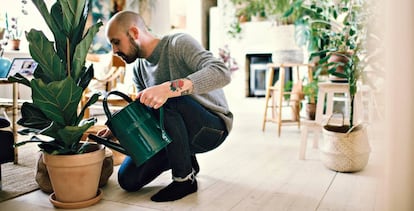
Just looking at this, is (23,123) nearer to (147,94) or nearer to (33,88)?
(33,88)

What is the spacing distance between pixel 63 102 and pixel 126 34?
37 cm

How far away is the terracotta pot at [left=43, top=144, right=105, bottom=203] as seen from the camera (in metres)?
1.29

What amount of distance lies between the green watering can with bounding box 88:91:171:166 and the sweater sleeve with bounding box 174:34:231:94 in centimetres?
18

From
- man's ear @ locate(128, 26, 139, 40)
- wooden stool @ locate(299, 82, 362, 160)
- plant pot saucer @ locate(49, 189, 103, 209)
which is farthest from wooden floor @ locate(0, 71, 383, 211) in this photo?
man's ear @ locate(128, 26, 139, 40)

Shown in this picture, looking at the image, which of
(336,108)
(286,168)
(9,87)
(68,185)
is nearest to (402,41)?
(68,185)

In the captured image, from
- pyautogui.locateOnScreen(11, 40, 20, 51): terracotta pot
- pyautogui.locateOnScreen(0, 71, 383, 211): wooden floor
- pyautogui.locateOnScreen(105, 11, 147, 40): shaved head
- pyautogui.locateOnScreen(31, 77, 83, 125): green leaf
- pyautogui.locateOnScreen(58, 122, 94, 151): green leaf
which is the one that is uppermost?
pyautogui.locateOnScreen(105, 11, 147, 40): shaved head

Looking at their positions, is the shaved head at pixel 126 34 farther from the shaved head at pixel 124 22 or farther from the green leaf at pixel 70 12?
the green leaf at pixel 70 12

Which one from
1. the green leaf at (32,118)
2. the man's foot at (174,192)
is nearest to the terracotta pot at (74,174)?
the green leaf at (32,118)

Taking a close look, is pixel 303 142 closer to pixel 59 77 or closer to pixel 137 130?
pixel 137 130

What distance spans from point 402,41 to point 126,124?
3.10ft

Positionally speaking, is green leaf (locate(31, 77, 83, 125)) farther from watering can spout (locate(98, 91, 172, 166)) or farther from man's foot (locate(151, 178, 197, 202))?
man's foot (locate(151, 178, 197, 202))

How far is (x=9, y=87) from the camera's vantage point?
286 cm

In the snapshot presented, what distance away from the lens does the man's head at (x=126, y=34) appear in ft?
4.75

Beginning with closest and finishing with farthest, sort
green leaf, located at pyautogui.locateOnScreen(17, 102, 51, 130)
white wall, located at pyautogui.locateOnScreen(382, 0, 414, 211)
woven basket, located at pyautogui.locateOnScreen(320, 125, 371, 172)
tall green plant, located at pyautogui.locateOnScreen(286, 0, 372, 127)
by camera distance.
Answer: white wall, located at pyautogui.locateOnScreen(382, 0, 414, 211)
green leaf, located at pyautogui.locateOnScreen(17, 102, 51, 130)
tall green plant, located at pyautogui.locateOnScreen(286, 0, 372, 127)
woven basket, located at pyautogui.locateOnScreen(320, 125, 371, 172)
